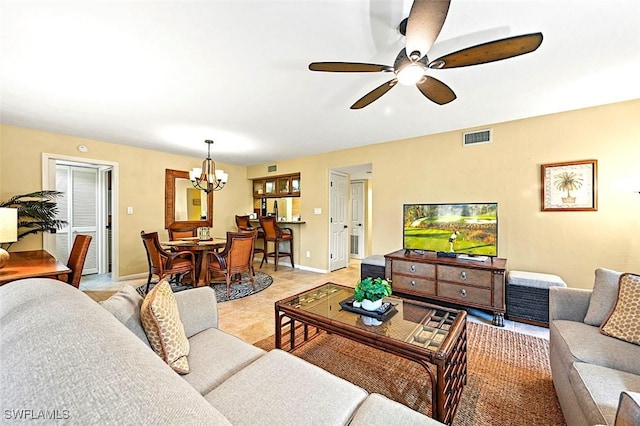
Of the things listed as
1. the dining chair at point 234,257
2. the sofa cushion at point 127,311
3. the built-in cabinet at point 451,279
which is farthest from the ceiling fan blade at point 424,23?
the dining chair at point 234,257

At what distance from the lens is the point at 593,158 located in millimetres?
2781

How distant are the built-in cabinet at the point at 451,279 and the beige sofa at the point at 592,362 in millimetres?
942

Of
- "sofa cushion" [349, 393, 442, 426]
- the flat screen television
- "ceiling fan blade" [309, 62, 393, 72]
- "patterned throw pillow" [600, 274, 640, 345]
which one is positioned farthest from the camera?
the flat screen television

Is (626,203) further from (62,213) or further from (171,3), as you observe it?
(62,213)

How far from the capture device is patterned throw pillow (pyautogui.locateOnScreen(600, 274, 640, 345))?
1.38 meters

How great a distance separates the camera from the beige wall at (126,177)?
11.4 feet

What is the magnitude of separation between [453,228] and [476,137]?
4.38 feet

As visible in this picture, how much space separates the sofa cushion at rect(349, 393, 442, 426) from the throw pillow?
1441mm

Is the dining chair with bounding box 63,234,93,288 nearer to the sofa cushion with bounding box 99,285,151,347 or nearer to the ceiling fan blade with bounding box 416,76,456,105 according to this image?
the sofa cushion with bounding box 99,285,151,347

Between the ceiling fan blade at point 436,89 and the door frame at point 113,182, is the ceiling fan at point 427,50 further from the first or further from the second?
the door frame at point 113,182

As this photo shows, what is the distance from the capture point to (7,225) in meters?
2.05

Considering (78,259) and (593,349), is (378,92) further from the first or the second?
(78,259)

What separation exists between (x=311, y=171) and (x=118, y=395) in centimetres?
486

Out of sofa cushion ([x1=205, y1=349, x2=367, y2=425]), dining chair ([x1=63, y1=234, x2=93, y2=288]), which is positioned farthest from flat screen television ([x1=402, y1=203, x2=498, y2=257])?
dining chair ([x1=63, y1=234, x2=93, y2=288])
